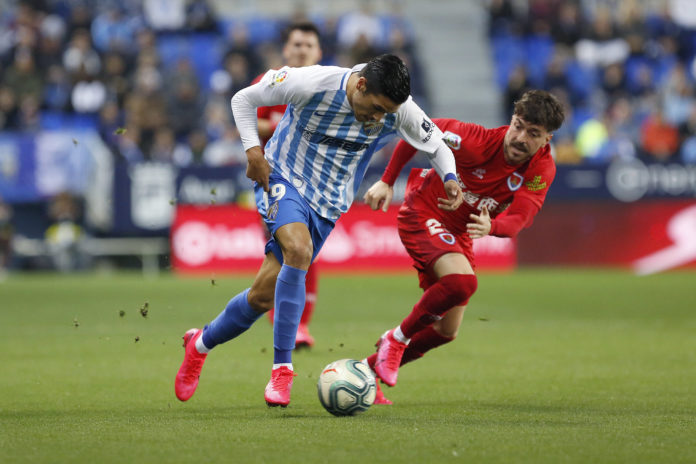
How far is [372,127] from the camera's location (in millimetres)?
5664

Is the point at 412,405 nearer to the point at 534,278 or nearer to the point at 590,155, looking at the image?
the point at 534,278

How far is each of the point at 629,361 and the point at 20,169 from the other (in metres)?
13.0

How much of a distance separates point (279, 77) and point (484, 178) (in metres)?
1.46

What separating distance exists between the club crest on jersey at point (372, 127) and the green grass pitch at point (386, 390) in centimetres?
148

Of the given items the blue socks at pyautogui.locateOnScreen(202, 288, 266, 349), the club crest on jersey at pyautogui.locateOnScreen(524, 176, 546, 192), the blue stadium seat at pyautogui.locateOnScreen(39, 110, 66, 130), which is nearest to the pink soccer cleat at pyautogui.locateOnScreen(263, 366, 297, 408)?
the blue socks at pyautogui.locateOnScreen(202, 288, 266, 349)

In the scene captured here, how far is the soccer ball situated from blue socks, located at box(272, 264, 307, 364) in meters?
0.26

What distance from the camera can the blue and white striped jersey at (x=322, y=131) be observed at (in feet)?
18.3

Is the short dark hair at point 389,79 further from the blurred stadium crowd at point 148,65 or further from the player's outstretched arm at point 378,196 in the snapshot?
the blurred stadium crowd at point 148,65

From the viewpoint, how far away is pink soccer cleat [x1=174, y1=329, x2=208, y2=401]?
577 cm

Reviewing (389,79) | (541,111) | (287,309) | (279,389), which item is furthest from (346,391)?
(541,111)

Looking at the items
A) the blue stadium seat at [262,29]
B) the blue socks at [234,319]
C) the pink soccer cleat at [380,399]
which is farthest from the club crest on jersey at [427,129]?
the blue stadium seat at [262,29]

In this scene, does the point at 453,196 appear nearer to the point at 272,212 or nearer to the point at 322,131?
the point at 322,131

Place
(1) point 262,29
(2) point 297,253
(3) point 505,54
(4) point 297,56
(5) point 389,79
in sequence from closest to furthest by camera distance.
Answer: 1. (5) point 389,79
2. (2) point 297,253
3. (4) point 297,56
4. (1) point 262,29
5. (3) point 505,54

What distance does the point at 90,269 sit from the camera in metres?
18.6
